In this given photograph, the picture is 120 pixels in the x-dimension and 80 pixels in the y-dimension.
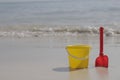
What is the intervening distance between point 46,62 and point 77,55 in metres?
0.85

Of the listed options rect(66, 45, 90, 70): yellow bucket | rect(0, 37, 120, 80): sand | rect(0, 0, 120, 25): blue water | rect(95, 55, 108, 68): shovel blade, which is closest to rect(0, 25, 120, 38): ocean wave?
rect(0, 37, 120, 80): sand

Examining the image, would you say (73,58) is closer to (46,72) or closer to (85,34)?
(46,72)

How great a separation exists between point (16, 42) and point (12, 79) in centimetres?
430

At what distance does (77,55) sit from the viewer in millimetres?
6840

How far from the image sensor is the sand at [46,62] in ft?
20.6

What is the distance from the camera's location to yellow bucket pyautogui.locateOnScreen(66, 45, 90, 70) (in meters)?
6.84

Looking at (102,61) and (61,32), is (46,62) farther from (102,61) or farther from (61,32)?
(61,32)

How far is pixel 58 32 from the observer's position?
12945 mm

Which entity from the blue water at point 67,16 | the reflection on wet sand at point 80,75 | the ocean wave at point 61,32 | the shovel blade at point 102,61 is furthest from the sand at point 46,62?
the blue water at point 67,16

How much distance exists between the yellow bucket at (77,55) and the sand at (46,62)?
15 centimetres

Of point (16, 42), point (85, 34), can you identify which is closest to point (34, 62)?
point (16, 42)

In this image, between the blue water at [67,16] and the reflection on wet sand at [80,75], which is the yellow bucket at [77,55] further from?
the blue water at [67,16]

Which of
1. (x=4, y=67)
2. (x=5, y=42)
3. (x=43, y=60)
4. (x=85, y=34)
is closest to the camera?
(x=4, y=67)

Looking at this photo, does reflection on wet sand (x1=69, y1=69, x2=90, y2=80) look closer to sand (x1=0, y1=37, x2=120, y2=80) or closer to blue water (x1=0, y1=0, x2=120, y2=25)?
sand (x1=0, y1=37, x2=120, y2=80)
